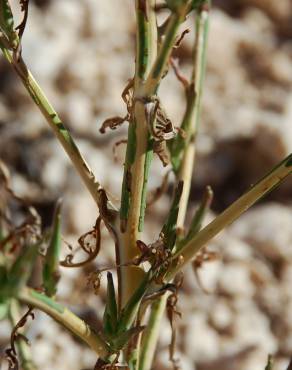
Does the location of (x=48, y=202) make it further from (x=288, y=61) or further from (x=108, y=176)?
(x=288, y=61)

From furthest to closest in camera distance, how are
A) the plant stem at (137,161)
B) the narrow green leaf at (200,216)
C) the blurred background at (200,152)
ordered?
1. the blurred background at (200,152)
2. the narrow green leaf at (200,216)
3. the plant stem at (137,161)

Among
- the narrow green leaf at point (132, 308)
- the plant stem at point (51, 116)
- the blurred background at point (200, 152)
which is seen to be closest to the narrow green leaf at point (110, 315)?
the narrow green leaf at point (132, 308)

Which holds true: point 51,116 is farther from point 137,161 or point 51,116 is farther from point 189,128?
point 189,128

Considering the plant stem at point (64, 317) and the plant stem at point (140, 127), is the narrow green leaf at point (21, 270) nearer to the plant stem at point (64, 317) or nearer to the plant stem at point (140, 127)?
the plant stem at point (64, 317)

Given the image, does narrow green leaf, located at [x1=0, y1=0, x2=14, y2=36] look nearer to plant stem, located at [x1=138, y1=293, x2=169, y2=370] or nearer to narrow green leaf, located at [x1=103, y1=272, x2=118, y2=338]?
narrow green leaf, located at [x1=103, y1=272, x2=118, y2=338]

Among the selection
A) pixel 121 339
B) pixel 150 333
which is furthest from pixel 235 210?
pixel 150 333
